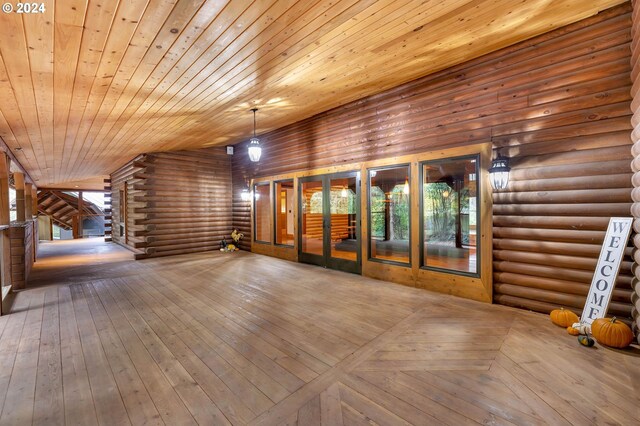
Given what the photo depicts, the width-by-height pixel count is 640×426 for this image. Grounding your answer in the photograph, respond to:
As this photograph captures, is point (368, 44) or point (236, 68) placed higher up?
point (368, 44)

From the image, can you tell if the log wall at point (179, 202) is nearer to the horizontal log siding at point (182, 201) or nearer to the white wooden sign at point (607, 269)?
the horizontal log siding at point (182, 201)

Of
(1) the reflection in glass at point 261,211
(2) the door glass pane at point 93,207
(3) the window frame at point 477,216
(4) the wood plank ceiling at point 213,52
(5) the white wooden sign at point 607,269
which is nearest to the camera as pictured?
(4) the wood plank ceiling at point 213,52

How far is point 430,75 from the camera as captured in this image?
454 cm

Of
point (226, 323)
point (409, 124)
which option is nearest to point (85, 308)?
point (226, 323)

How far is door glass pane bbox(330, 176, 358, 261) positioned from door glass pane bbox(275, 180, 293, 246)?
5.69 feet

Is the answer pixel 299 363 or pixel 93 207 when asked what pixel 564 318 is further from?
pixel 93 207

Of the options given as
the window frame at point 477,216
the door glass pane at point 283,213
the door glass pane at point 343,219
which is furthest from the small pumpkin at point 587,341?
the door glass pane at point 283,213

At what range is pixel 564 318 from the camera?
10.3 ft

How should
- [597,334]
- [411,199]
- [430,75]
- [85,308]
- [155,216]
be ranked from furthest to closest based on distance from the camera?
1. [155,216]
2. [411,199]
3. [430,75]
4. [85,308]
5. [597,334]

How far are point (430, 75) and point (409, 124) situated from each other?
807 millimetres

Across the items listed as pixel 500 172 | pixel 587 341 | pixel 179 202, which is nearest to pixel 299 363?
pixel 587 341

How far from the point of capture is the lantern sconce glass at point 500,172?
12.1 feet

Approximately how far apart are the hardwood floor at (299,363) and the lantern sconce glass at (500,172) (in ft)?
5.52

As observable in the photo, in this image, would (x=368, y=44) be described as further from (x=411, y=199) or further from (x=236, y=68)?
(x=411, y=199)
